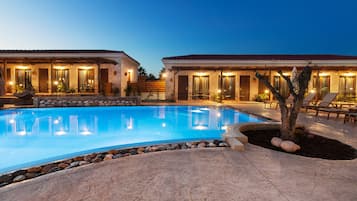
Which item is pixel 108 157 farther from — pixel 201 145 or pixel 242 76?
pixel 242 76

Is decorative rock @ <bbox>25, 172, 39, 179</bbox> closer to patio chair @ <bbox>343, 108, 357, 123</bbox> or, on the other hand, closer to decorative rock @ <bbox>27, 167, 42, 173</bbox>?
decorative rock @ <bbox>27, 167, 42, 173</bbox>

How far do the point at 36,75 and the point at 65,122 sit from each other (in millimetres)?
9766

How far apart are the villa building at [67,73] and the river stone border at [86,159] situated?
11.3m

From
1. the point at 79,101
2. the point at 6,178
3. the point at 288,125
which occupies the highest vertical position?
the point at 79,101

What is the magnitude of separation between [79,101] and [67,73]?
442 centimetres

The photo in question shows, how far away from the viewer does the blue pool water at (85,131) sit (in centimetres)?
477

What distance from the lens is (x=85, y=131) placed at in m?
7.05

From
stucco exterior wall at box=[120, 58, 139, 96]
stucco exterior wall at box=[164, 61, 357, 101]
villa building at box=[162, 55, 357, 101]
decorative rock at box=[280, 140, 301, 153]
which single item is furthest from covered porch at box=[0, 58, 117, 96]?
decorative rock at box=[280, 140, 301, 153]

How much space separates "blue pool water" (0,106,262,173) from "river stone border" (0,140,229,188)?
0.55m

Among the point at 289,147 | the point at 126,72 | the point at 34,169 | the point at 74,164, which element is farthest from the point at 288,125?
the point at 126,72

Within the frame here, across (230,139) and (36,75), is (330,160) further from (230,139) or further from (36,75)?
(36,75)

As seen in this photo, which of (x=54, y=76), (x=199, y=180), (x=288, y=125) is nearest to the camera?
(x=199, y=180)

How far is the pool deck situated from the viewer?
2172mm

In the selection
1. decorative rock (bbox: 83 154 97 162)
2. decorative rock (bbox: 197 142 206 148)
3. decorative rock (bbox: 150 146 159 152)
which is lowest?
decorative rock (bbox: 83 154 97 162)
